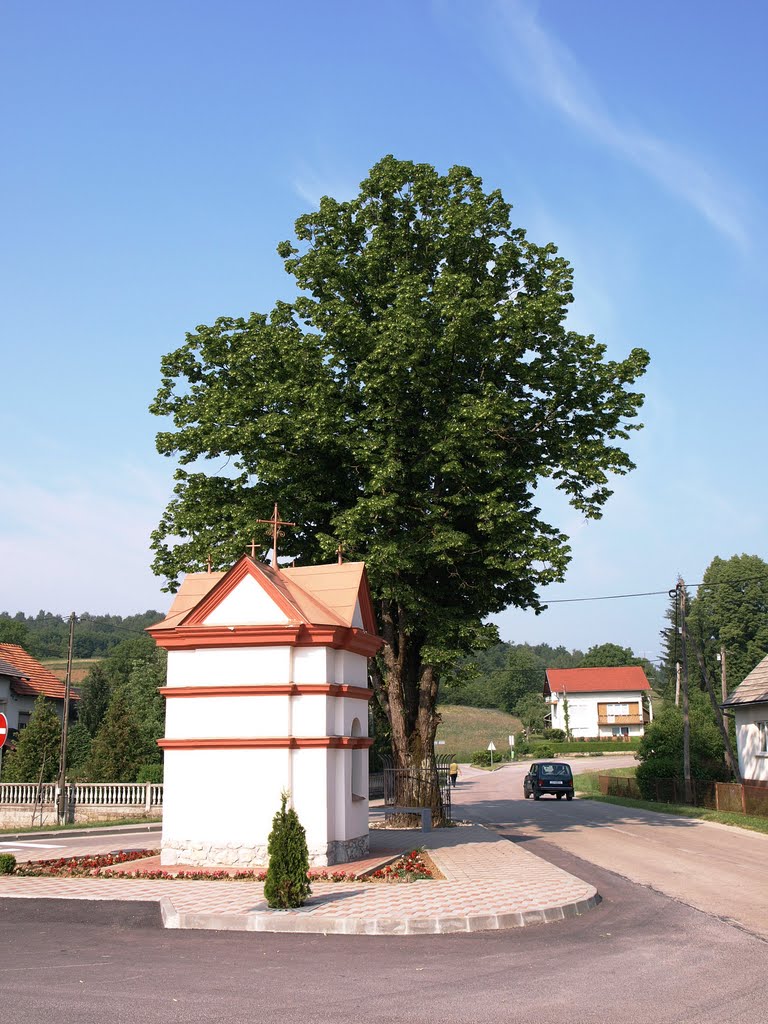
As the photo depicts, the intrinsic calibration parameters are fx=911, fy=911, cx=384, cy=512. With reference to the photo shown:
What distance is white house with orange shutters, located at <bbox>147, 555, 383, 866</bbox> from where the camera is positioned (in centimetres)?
1591

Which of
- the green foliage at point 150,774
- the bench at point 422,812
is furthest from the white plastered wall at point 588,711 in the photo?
the bench at point 422,812

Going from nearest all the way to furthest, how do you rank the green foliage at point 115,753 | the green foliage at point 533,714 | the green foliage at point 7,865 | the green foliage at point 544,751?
1. the green foliage at point 7,865
2. the green foliage at point 115,753
3. the green foliage at point 544,751
4. the green foliage at point 533,714

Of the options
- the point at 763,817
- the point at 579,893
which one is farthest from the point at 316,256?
the point at 763,817

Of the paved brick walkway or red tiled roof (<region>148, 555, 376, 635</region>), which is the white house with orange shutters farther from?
the paved brick walkway

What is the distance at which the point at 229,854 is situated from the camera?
1587 cm

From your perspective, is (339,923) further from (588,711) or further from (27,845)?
(588,711)

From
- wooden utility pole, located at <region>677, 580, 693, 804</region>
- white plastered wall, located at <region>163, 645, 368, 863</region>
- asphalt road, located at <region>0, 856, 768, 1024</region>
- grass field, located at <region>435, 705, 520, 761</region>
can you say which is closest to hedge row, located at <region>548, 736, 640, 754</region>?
grass field, located at <region>435, 705, 520, 761</region>

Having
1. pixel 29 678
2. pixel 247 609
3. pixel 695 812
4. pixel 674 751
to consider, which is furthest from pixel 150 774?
pixel 247 609

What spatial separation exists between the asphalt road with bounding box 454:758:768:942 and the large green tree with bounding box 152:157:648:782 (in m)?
5.39

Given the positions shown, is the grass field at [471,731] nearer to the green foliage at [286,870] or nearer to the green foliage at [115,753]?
the green foliage at [115,753]

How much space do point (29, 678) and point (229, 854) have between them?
3968cm

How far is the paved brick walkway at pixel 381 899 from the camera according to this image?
10.9 m

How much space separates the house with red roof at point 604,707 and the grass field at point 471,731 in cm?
748

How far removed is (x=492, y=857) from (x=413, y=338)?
11.2m
